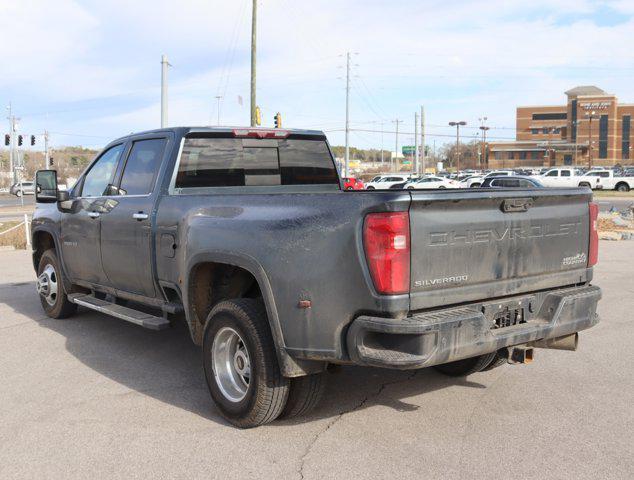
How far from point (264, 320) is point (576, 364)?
3.18 m

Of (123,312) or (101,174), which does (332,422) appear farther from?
(101,174)

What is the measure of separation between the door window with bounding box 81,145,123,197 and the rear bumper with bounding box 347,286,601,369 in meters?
3.74

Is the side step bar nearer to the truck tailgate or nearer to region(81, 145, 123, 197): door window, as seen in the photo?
region(81, 145, 123, 197): door window

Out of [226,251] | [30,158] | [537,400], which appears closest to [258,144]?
[226,251]

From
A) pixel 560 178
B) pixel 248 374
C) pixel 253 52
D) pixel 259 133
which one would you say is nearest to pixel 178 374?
pixel 248 374

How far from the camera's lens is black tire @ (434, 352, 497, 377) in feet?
17.1

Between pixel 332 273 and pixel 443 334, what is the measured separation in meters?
0.70

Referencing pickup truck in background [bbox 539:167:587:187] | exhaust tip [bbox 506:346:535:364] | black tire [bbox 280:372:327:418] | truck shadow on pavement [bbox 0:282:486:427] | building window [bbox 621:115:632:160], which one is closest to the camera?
black tire [bbox 280:372:327:418]

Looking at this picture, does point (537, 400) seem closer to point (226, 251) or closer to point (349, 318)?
point (349, 318)

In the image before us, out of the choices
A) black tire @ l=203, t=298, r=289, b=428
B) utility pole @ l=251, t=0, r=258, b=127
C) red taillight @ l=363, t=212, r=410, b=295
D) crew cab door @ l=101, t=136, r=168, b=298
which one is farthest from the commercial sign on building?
red taillight @ l=363, t=212, r=410, b=295

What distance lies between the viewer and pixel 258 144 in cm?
620

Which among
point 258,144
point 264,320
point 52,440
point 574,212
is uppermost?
point 258,144

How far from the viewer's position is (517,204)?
4.19 metres

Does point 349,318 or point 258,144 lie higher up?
point 258,144
